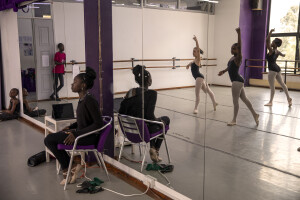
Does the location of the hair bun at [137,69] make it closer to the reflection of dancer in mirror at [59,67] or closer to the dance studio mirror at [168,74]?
the dance studio mirror at [168,74]

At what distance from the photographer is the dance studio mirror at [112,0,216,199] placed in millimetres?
2936

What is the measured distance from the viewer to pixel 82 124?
138 inches

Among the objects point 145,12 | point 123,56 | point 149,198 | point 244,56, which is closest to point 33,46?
point 123,56

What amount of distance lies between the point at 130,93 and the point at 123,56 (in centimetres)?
47

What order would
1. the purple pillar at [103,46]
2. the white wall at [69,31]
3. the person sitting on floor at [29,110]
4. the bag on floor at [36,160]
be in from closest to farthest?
the purple pillar at [103,46]
the bag on floor at [36,160]
the white wall at [69,31]
the person sitting on floor at [29,110]

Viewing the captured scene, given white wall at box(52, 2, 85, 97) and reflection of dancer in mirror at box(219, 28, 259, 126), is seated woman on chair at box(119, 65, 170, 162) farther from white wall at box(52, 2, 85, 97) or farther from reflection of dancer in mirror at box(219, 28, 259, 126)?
white wall at box(52, 2, 85, 97)

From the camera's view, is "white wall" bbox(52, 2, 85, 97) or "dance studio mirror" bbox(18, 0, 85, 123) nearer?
"white wall" bbox(52, 2, 85, 97)

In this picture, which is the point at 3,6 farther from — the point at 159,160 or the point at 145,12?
the point at 159,160

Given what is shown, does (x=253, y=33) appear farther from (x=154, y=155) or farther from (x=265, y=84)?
(x=154, y=155)

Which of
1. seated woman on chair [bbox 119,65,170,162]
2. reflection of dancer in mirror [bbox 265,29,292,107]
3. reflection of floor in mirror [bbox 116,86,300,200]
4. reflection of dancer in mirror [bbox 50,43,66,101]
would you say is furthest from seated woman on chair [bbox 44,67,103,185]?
reflection of dancer in mirror [bbox 50,43,66,101]

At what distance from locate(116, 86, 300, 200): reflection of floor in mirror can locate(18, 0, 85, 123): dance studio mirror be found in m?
2.85

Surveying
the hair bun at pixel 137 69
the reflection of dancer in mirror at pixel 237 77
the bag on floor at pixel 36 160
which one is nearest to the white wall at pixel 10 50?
the bag on floor at pixel 36 160

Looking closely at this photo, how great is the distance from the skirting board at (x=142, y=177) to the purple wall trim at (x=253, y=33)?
133 centimetres

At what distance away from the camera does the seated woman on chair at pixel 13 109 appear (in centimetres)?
659
